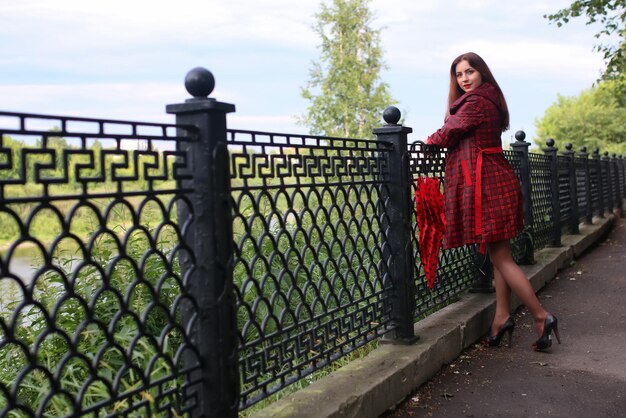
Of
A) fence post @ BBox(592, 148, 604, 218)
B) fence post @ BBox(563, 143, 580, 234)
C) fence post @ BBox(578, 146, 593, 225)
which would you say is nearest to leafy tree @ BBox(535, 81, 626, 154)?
fence post @ BBox(592, 148, 604, 218)

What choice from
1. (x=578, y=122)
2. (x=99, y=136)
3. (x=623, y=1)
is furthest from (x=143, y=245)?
(x=578, y=122)

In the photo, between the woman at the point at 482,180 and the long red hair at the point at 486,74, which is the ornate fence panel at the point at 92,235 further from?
the long red hair at the point at 486,74

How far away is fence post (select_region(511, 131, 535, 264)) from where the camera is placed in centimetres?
695

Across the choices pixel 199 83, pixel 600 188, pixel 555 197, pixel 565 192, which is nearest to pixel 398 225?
pixel 199 83

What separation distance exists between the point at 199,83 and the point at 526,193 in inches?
214

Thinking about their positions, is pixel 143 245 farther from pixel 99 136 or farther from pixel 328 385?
pixel 99 136

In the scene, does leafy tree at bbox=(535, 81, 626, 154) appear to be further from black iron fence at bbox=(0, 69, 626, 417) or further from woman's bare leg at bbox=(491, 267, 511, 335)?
black iron fence at bbox=(0, 69, 626, 417)

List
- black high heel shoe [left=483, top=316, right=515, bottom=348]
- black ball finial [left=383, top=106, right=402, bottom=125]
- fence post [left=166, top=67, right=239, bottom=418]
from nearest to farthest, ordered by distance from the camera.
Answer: fence post [left=166, top=67, right=239, bottom=418]
black ball finial [left=383, top=106, right=402, bottom=125]
black high heel shoe [left=483, top=316, right=515, bottom=348]

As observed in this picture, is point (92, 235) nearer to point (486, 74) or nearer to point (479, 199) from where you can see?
point (479, 199)

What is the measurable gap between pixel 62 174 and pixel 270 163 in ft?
3.55

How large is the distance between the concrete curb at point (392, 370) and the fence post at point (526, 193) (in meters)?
1.78

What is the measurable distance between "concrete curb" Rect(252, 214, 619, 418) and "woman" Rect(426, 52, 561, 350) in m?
0.35

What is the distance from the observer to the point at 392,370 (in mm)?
3502

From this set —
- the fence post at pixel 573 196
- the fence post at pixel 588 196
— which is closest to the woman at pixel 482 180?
the fence post at pixel 573 196
